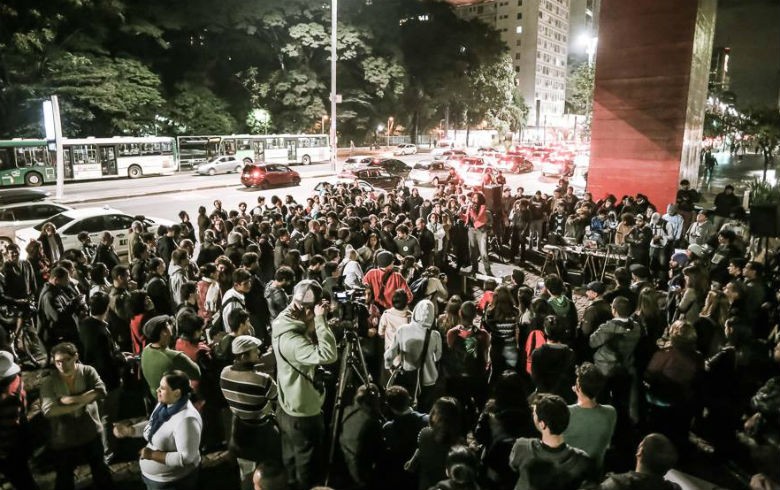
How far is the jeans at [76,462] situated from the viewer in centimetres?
421

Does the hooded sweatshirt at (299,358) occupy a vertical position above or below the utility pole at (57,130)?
below

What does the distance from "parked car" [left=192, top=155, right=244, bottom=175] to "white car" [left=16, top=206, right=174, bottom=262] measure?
22322 millimetres

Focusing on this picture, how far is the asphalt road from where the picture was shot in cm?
2288

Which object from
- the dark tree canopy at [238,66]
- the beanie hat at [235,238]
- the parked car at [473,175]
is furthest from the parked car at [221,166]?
the beanie hat at [235,238]

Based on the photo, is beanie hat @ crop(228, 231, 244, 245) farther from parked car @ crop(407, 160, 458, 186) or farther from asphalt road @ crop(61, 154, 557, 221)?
parked car @ crop(407, 160, 458, 186)

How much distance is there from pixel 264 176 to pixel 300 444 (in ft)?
83.2

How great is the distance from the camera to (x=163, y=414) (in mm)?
3576

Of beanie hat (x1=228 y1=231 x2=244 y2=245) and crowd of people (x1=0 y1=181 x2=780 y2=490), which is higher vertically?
beanie hat (x1=228 y1=231 x2=244 y2=245)

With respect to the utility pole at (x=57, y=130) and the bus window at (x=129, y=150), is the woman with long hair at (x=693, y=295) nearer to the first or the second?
the utility pole at (x=57, y=130)

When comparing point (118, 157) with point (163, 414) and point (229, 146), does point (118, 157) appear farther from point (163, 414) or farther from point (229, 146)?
point (163, 414)

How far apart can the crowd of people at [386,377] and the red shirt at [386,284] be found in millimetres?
21

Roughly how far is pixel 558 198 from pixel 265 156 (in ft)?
97.3

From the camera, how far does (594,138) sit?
17641mm

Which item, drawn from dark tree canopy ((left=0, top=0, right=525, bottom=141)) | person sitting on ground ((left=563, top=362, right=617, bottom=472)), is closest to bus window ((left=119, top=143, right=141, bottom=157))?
dark tree canopy ((left=0, top=0, right=525, bottom=141))
